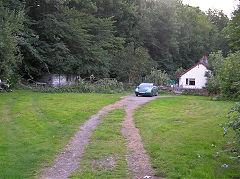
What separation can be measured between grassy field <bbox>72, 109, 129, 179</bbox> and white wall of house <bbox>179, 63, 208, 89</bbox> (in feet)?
112

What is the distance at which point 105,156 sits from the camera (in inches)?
272

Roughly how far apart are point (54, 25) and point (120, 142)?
1073 inches

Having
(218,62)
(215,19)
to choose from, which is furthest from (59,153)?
(215,19)

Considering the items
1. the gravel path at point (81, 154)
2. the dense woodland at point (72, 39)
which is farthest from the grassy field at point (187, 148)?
the dense woodland at point (72, 39)

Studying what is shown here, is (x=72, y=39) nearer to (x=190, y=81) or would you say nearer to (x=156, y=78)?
(x=156, y=78)

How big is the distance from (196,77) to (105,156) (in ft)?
125

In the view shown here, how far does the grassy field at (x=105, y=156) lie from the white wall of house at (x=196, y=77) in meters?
34.3

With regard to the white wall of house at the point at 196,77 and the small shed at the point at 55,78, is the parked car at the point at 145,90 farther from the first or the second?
the white wall of house at the point at 196,77

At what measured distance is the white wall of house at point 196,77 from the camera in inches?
1646

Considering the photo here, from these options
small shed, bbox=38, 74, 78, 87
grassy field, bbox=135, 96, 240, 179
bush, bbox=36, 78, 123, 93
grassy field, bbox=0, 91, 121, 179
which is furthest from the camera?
small shed, bbox=38, 74, 78, 87

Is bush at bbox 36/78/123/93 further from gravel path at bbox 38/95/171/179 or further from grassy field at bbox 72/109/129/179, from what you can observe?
grassy field at bbox 72/109/129/179

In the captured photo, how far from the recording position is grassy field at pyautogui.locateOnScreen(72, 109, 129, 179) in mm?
5659

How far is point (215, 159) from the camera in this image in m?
6.48

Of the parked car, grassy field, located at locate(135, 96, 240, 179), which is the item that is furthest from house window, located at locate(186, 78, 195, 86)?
grassy field, located at locate(135, 96, 240, 179)
